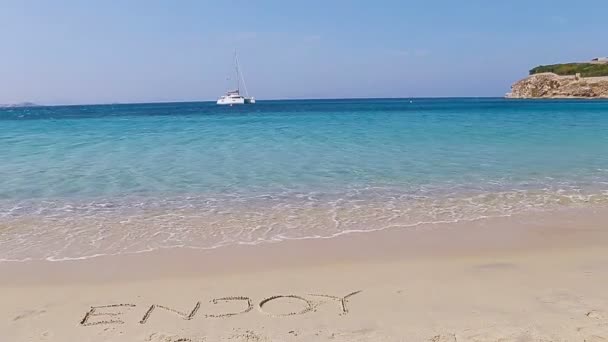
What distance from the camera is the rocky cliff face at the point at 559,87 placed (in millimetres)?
112875

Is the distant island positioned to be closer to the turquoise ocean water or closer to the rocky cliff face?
the rocky cliff face

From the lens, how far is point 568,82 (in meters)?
123

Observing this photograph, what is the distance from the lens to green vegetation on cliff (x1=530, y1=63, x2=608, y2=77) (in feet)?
404

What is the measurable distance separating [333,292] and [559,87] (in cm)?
14223

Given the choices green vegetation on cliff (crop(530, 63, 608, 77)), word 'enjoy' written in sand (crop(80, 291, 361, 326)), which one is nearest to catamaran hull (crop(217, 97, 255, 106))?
green vegetation on cliff (crop(530, 63, 608, 77))

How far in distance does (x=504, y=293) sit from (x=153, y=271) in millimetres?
4591

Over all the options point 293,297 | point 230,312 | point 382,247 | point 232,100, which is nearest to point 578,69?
point 232,100

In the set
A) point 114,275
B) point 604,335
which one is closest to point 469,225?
point 604,335

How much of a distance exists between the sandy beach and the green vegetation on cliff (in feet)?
461

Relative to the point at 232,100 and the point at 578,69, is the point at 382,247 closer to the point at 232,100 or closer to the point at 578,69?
the point at 232,100

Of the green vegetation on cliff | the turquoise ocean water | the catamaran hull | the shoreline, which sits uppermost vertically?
the green vegetation on cliff

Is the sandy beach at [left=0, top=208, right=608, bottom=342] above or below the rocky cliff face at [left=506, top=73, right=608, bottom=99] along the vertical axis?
below

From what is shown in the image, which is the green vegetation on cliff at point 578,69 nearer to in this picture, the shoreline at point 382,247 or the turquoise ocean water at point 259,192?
the turquoise ocean water at point 259,192

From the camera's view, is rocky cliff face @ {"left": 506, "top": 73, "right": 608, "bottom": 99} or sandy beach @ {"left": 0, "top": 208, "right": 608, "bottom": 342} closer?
sandy beach @ {"left": 0, "top": 208, "right": 608, "bottom": 342}
